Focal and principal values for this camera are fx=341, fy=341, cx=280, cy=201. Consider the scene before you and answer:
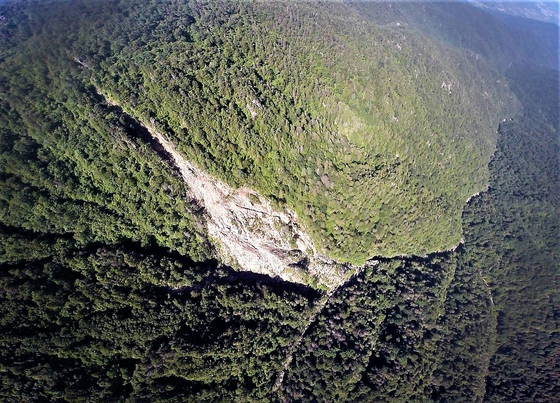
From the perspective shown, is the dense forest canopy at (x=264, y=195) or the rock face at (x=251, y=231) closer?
the dense forest canopy at (x=264, y=195)

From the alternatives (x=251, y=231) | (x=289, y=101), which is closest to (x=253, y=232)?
(x=251, y=231)

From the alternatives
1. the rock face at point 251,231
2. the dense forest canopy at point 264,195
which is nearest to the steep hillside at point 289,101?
the dense forest canopy at point 264,195

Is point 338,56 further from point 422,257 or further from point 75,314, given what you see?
point 75,314

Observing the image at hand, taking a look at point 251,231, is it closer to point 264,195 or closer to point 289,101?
point 264,195

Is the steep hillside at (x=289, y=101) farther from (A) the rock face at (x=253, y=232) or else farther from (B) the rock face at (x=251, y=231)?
(A) the rock face at (x=253, y=232)

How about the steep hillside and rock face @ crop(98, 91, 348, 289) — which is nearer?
rock face @ crop(98, 91, 348, 289)

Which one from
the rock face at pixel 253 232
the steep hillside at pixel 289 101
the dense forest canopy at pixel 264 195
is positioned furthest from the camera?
the steep hillside at pixel 289 101

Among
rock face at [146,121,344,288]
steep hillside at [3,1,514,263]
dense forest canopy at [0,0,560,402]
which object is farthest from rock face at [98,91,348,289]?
steep hillside at [3,1,514,263]

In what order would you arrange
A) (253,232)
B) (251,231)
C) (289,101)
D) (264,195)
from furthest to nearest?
(289,101)
(253,232)
(251,231)
(264,195)

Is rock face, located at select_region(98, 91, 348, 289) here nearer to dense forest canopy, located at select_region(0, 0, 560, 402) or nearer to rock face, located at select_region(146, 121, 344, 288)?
rock face, located at select_region(146, 121, 344, 288)
